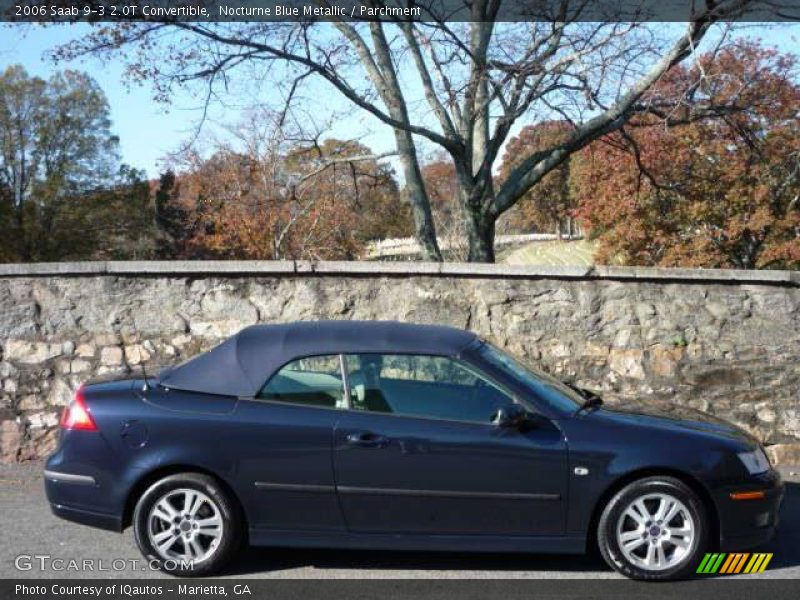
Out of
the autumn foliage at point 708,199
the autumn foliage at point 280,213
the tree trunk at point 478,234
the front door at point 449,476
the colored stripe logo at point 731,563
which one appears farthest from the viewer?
the autumn foliage at point 708,199

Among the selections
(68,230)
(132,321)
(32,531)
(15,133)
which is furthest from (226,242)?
(32,531)

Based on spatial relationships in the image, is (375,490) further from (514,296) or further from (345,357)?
(514,296)

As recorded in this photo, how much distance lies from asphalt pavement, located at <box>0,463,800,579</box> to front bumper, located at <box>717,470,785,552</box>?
25cm

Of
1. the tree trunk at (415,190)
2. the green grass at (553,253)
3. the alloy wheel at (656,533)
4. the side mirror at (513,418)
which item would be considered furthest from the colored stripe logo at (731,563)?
the green grass at (553,253)

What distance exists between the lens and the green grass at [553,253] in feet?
120

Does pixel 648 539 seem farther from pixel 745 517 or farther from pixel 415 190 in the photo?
pixel 415 190

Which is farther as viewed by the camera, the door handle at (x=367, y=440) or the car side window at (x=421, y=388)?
the car side window at (x=421, y=388)

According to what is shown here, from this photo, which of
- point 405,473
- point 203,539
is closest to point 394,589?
point 405,473

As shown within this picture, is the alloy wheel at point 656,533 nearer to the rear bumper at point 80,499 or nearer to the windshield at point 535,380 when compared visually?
the windshield at point 535,380

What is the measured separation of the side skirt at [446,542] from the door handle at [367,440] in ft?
1.63

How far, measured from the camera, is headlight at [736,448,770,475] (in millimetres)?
5059

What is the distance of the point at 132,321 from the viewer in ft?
26.6

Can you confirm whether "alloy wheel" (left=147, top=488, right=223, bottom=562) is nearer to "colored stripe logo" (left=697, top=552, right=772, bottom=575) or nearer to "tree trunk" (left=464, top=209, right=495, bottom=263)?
"colored stripe logo" (left=697, top=552, right=772, bottom=575)

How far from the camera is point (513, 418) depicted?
495 centimetres
